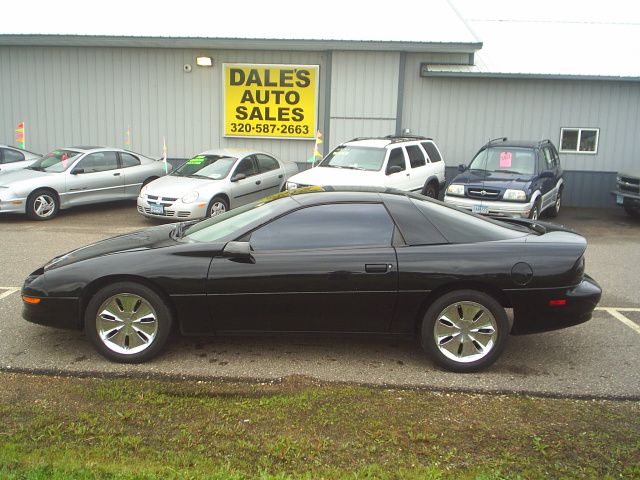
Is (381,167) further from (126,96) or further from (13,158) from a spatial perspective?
(13,158)

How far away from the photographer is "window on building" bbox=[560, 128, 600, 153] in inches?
620

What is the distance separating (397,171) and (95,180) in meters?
6.22

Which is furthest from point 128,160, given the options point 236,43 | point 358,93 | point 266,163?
point 358,93

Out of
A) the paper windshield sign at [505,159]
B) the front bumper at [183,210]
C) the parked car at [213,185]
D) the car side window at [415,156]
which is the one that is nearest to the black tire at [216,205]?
the parked car at [213,185]

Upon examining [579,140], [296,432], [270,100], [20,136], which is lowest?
[296,432]

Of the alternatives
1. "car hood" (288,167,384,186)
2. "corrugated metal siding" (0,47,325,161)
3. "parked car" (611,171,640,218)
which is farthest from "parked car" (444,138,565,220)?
"corrugated metal siding" (0,47,325,161)

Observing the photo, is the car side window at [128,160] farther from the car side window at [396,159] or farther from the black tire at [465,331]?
the black tire at [465,331]

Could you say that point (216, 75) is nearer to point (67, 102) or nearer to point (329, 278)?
point (67, 102)

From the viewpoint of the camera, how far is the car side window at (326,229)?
5.00 metres

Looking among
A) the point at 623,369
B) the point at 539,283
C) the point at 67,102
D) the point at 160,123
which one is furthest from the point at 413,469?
the point at 67,102

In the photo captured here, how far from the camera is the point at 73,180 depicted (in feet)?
42.0

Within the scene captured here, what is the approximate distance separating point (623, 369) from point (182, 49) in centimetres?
1426

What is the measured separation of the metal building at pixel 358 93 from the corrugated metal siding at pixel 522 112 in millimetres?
25

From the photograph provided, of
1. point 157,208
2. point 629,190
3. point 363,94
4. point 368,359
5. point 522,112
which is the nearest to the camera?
point 368,359
